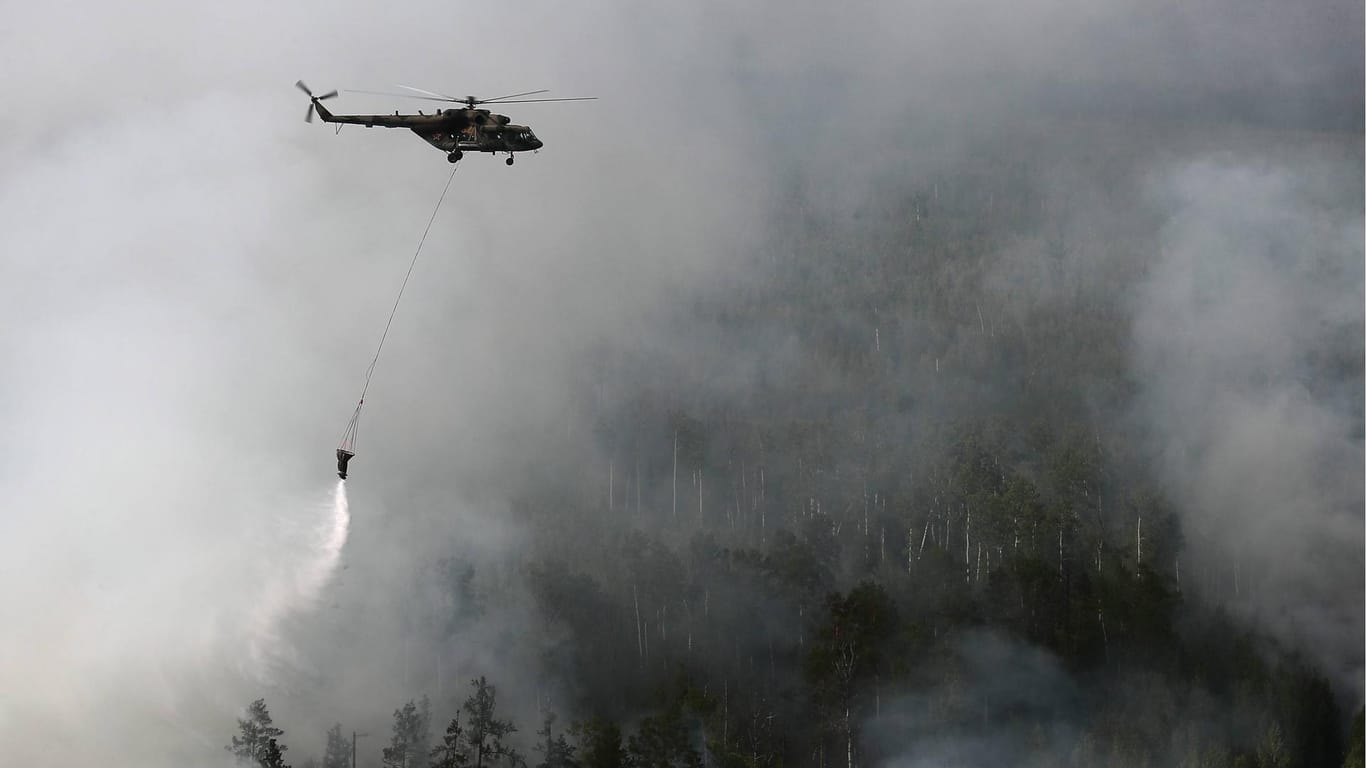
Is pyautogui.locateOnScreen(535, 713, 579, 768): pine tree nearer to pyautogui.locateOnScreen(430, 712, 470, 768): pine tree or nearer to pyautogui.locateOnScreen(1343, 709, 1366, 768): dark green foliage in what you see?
pyautogui.locateOnScreen(430, 712, 470, 768): pine tree

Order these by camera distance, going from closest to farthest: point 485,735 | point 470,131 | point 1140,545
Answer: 1. point 470,131
2. point 485,735
3. point 1140,545

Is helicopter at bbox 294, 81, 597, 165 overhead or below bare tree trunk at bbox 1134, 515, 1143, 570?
Answer: overhead

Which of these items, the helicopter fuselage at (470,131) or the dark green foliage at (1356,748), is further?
the dark green foliage at (1356,748)

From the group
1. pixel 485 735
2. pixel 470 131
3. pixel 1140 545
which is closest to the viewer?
pixel 470 131

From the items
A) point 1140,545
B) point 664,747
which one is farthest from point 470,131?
point 1140,545

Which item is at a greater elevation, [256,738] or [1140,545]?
[1140,545]

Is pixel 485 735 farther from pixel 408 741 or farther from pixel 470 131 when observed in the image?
pixel 470 131

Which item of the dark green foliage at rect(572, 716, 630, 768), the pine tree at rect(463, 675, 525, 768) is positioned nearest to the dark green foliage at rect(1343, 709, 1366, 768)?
the dark green foliage at rect(572, 716, 630, 768)

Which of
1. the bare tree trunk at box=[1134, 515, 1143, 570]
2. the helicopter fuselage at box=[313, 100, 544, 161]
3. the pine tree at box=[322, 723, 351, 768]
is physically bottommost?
the pine tree at box=[322, 723, 351, 768]

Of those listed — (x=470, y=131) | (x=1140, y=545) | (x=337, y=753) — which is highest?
(x=470, y=131)

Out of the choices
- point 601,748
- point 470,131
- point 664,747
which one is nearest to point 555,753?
point 601,748

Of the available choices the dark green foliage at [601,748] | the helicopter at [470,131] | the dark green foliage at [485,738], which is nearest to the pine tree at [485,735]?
the dark green foliage at [485,738]

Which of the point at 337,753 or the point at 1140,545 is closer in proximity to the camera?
the point at 337,753

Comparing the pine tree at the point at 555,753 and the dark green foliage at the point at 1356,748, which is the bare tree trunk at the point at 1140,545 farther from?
the pine tree at the point at 555,753
